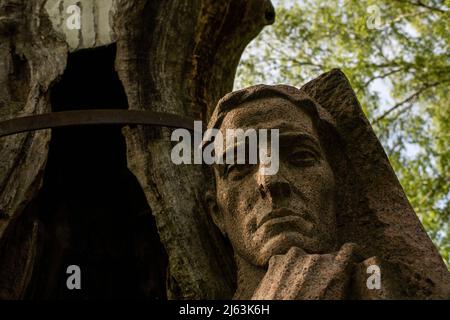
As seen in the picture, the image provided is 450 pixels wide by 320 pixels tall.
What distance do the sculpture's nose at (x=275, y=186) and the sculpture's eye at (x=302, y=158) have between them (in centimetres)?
16

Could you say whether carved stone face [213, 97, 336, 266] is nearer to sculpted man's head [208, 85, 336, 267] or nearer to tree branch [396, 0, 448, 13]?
sculpted man's head [208, 85, 336, 267]

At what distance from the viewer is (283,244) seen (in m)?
3.42

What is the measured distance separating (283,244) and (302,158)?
438 millimetres

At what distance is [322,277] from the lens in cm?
312

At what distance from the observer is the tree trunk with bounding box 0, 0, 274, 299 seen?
4.07 m

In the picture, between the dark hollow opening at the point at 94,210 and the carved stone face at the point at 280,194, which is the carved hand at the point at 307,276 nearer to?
the carved stone face at the point at 280,194

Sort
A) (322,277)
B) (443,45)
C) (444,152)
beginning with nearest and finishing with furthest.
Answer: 1. (322,277)
2. (444,152)
3. (443,45)

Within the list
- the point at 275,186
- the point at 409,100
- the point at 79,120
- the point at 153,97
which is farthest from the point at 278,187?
the point at 409,100

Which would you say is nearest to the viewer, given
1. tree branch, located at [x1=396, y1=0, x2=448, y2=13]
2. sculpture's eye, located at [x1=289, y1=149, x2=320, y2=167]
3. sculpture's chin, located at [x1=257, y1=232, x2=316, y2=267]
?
sculpture's chin, located at [x1=257, y1=232, x2=316, y2=267]

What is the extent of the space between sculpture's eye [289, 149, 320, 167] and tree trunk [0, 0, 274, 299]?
0.61 metres

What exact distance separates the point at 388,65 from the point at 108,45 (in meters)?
4.98

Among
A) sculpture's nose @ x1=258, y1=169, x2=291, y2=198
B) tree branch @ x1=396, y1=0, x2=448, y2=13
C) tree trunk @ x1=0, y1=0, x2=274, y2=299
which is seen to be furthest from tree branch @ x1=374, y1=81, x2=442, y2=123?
sculpture's nose @ x1=258, y1=169, x2=291, y2=198

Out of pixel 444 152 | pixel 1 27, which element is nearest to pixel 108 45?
pixel 1 27
